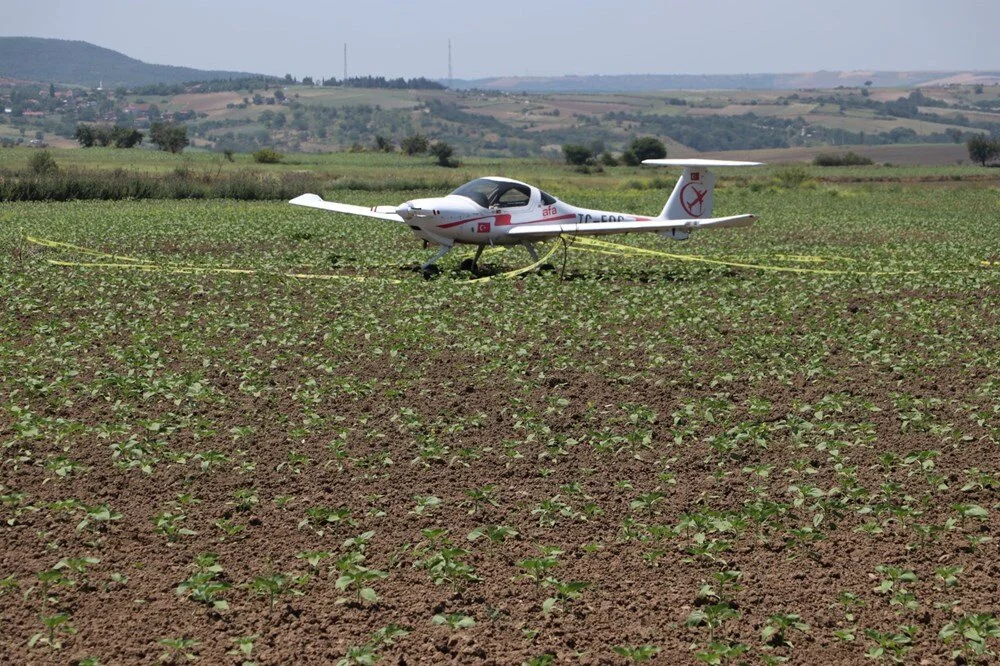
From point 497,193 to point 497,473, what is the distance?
40.9ft

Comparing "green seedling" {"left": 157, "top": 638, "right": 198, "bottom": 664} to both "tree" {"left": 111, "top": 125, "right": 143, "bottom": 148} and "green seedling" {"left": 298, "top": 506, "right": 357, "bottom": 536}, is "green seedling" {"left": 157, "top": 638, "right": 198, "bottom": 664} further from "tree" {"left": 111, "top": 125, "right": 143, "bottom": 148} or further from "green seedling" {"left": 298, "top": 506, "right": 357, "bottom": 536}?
"tree" {"left": 111, "top": 125, "right": 143, "bottom": 148}

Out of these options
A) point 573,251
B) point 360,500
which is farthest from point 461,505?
point 573,251

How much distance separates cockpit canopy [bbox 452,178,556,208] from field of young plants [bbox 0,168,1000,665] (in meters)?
2.23

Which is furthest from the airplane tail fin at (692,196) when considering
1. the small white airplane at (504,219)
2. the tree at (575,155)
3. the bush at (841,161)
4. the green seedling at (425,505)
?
the bush at (841,161)

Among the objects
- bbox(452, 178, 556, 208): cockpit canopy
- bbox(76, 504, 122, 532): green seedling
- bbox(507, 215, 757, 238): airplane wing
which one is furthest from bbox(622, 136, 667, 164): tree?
bbox(76, 504, 122, 532): green seedling

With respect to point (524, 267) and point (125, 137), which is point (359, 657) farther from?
point (125, 137)

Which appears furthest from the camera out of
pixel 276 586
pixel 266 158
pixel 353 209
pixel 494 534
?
pixel 266 158

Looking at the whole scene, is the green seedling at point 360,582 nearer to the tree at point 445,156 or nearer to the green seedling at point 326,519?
the green seedling at point 326,519

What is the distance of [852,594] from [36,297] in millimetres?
14793

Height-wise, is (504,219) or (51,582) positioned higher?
(504,219)

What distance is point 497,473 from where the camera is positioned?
9562 mm

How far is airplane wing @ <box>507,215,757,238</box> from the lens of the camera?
70.7 ft

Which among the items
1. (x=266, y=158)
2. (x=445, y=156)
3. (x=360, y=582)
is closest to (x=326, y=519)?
(x=360, y=582)

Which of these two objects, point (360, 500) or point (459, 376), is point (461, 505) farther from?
point (459, 376)
